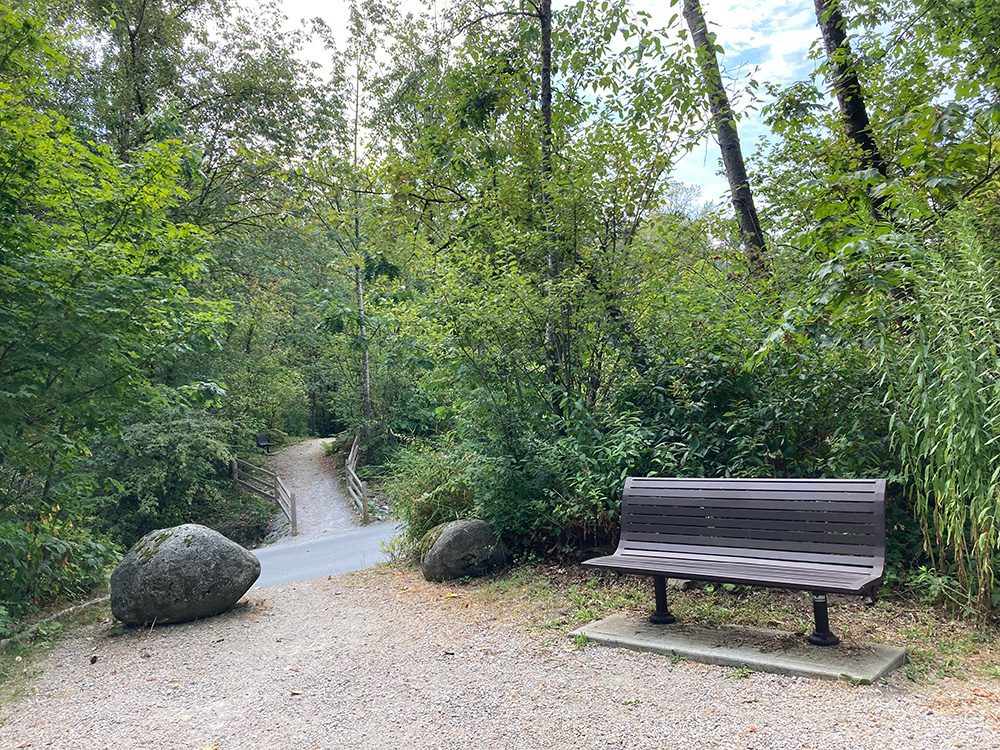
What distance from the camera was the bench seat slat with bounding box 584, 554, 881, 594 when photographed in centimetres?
333

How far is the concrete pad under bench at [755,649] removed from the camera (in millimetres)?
3303

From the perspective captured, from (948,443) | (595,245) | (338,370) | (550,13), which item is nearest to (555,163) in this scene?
(595,245)

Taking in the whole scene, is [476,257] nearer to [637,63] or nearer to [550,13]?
[637,63]

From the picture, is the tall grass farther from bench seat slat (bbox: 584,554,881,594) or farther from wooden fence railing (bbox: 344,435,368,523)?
wooden fence railing (bbox: 344,435,368,523)

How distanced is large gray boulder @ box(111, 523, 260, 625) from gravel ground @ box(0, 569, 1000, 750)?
291 mm

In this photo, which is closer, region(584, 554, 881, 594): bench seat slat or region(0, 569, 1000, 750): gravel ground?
region(0, 569, 1000, 750): gravel ground

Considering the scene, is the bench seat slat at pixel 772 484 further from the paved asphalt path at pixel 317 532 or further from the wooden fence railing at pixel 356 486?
the wooden fence railing at pixel 356 486

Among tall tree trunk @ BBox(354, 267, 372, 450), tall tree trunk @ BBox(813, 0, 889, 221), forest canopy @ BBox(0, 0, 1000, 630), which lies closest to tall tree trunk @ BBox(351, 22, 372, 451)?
tall tree trunk @ BBox(354, 267, 372, 450)

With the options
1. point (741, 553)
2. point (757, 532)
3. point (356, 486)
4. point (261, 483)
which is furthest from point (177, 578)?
point (261, 483)

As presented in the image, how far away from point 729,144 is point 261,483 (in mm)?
18143

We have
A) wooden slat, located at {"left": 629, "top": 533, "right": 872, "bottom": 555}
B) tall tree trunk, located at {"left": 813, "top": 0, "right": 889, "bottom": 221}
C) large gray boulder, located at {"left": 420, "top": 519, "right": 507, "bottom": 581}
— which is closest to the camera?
wooden slat, located at {"left": 629, "top": 533, "right": 872, "bottom": 555}

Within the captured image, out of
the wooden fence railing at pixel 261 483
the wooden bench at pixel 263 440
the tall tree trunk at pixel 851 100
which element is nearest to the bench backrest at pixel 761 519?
the tall tree trunk at pixel 851 100

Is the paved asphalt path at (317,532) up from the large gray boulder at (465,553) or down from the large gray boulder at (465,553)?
down

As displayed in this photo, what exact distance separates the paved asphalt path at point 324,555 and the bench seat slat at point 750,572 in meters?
5.29
